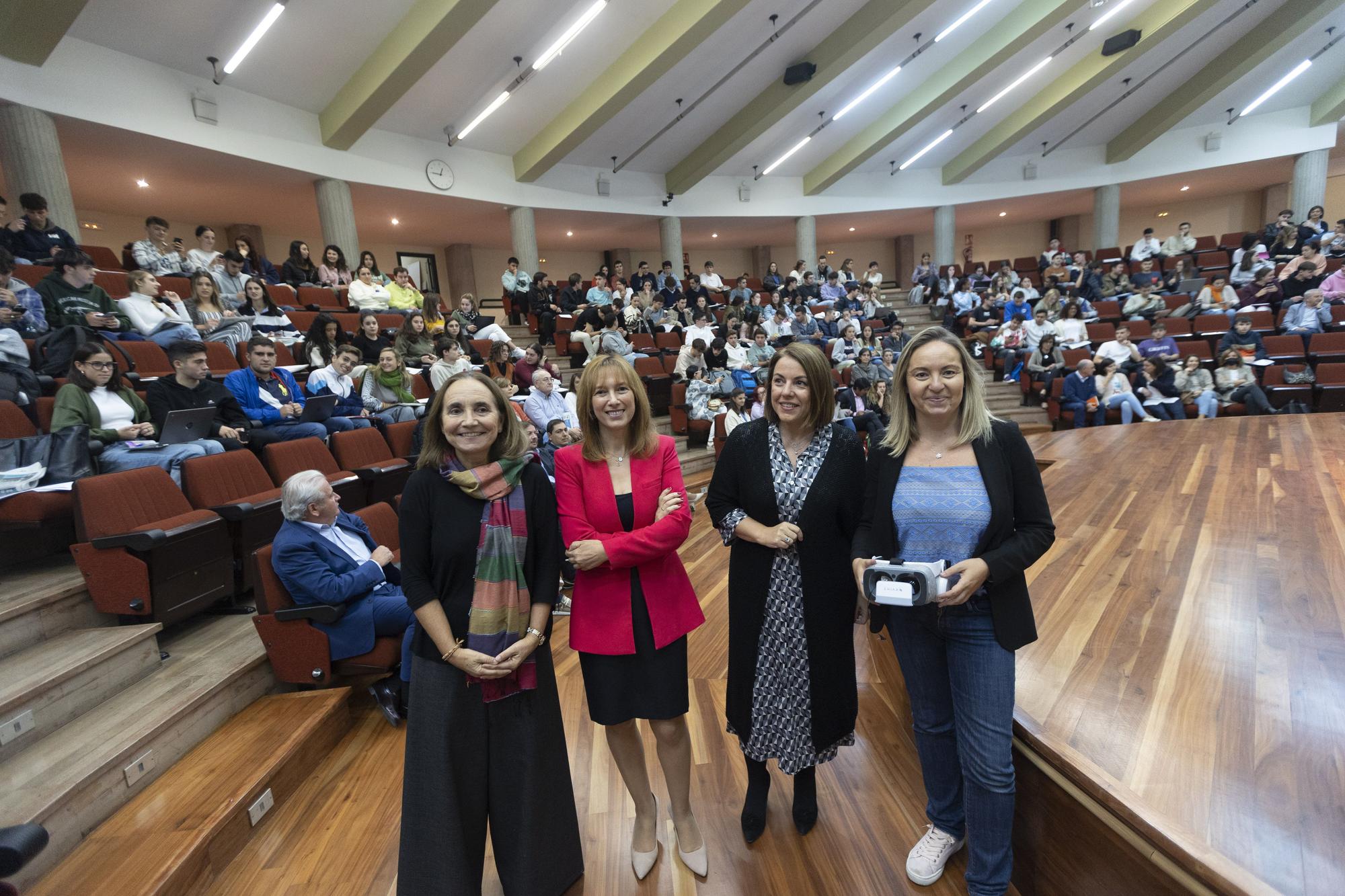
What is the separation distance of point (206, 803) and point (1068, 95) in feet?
40.6

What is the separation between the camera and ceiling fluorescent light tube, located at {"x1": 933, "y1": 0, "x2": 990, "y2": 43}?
755cm

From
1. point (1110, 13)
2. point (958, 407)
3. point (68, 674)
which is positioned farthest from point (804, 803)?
point (1110, 13)

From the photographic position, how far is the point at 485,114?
23.3 ft

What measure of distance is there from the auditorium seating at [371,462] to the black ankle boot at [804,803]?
234 centimetres

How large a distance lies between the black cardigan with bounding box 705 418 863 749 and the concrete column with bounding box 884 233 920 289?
1430cm

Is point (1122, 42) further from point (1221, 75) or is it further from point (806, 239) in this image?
point (806, 239)

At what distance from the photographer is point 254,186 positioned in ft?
22.4

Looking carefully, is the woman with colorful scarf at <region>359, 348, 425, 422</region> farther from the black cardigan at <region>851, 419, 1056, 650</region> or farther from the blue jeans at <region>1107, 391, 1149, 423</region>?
the blue jeans at <region>1107, 391, 1149, 423</region>

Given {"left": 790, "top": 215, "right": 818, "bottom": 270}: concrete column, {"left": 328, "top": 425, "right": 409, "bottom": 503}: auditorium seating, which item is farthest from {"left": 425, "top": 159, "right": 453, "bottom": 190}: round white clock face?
{"left": 790, "top": 215, "right": 818, "bottom": 270}: concrete column

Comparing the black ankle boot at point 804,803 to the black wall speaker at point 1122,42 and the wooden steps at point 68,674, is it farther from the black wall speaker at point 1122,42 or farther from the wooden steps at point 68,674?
the black wall speaker at point 1122,42

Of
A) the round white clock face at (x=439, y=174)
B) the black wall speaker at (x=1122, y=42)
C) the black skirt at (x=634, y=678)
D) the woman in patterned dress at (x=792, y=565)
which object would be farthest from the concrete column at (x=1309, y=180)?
the black skirt at (x=634, y=678)

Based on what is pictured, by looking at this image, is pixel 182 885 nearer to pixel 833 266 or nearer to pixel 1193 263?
pixel 1193 263

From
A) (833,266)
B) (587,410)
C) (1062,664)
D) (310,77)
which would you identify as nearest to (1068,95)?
(833,266)

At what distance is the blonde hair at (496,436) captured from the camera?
46.4 inches
